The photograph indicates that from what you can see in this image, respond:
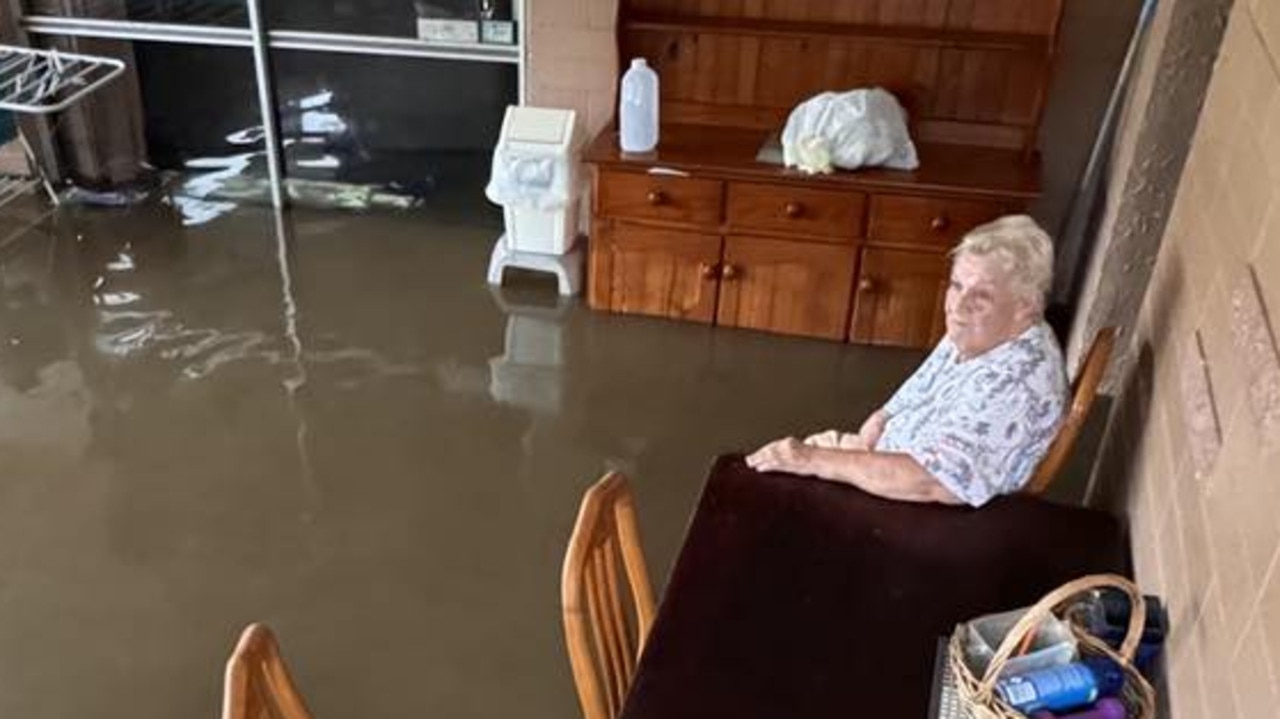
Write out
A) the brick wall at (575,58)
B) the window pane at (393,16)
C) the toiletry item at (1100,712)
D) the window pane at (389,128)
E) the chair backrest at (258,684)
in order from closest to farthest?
1. the chair backrest at (258,684)
2. the toiletry item at (1100,712)
3. the brick wall at (575,58)
4. the window pane at (393,16)
5. the window pane at (389,128)

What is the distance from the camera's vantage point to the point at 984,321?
212 cm

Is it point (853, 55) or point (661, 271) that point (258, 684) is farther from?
point (853, 55)

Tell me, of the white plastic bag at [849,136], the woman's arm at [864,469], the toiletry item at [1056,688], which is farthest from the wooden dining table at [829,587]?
the white plastic bag at [849,136]

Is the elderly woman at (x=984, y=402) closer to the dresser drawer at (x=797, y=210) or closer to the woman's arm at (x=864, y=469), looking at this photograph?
the woman's arm at (x=864, y=469)

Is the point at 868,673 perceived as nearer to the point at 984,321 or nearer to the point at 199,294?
the point at 984,321

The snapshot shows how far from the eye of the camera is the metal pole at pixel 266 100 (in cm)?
443

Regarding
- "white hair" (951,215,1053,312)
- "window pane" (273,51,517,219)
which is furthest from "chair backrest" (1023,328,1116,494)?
"window pane" (273,51,517,219)

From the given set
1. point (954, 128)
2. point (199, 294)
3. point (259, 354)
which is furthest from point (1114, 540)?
point (199, 294)

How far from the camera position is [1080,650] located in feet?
5.00

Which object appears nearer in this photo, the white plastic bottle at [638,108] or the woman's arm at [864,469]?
the woman's arm at [864,469]

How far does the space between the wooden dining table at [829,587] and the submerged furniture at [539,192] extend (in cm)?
210

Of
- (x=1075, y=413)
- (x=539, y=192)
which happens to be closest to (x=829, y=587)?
(x=1075, y=413)

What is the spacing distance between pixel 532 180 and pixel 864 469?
2.24 metres

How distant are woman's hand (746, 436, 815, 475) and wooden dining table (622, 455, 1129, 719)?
0.02 metres
